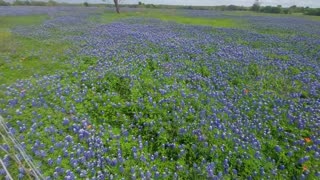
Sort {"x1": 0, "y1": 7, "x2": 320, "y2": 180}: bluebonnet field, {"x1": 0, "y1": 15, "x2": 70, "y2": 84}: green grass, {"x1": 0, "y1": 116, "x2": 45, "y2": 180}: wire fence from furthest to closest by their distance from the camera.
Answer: {"x1": 0, "y1": 15, "x2": 70, "y2": 84}: green grass < {"x1": 0, "y1": 7, "x2": 320, "y2": 180}: bluebonnet field < {"x1": 0, "y1": 116, "x2": 45, "y2": 180}: wire fence

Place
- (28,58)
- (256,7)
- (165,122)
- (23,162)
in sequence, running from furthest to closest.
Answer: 1. (256,7)
2. (28,58)
3. (165,122)
4. (23,162)

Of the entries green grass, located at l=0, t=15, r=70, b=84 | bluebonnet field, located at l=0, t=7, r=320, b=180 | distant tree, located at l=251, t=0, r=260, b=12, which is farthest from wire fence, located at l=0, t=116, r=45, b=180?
distant tree, located at l=251, t=0, r=260, b=12

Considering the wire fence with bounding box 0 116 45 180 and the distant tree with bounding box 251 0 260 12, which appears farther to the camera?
the distant tree with bounding box 251 0 260 12

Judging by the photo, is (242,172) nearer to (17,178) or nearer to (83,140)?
(83,140)

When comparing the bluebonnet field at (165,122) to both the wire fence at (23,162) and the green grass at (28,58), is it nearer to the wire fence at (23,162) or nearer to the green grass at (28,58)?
the wire fence at (23,162)

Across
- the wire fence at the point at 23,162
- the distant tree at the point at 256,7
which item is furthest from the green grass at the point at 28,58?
the distant tree at the point at 256,7

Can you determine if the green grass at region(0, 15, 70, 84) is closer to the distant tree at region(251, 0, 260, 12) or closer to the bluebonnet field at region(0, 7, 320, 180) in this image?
the bluebonnet field at region(0, 7, 320, 180)

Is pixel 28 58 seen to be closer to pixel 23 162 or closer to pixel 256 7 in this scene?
pixel 23 162

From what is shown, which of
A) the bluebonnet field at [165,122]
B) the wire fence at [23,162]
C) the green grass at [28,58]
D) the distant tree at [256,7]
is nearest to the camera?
the wire fence at [23,162]

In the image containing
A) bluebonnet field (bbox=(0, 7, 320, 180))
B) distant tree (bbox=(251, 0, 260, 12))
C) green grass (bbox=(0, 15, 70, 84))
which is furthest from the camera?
distant tree (bbox=(251, 0, 260, 12))

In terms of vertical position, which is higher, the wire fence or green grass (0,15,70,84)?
the wire fence

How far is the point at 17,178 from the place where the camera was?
3.77m

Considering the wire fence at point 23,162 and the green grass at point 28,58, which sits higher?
the wire fence at point 23,162

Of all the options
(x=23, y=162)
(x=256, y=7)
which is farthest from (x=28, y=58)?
(x=256, y=7)
